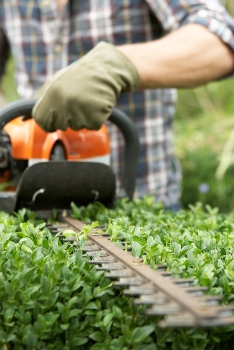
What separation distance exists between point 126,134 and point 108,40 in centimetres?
85

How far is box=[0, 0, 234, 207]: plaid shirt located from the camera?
3.04 metres

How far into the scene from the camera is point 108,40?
3.07 m

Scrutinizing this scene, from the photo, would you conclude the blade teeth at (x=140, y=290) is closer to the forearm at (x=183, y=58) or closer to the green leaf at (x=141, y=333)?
the green leaf at (x=141, y=333)

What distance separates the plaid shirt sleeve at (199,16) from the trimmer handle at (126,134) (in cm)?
60

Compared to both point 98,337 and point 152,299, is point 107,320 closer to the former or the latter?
point 98,337

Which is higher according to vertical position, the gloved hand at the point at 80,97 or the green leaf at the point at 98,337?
the gloved hand at the point at 80,97

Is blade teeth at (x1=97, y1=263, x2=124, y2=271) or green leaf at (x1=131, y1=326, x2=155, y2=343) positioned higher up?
blade teeth at (x1=97, y1=263, x2=124, y2=271)

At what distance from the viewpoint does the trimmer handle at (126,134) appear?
7.16 ft

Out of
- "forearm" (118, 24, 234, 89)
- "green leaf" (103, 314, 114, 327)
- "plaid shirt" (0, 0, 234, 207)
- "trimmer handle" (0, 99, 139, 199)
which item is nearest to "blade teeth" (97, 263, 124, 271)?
"green leaf" (103, 314, 114, 327)

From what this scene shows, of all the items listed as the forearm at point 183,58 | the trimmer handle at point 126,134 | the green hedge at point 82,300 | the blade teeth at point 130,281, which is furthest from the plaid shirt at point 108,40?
the blade teeth at point 130,281

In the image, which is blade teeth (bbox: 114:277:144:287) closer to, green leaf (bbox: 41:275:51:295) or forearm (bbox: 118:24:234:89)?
green leaf (bbox: 41:275:51:295)

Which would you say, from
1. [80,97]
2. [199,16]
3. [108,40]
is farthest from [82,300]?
[108,40]

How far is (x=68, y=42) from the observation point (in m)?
3.09

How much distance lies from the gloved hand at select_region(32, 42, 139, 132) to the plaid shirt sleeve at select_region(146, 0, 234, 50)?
0.62m
